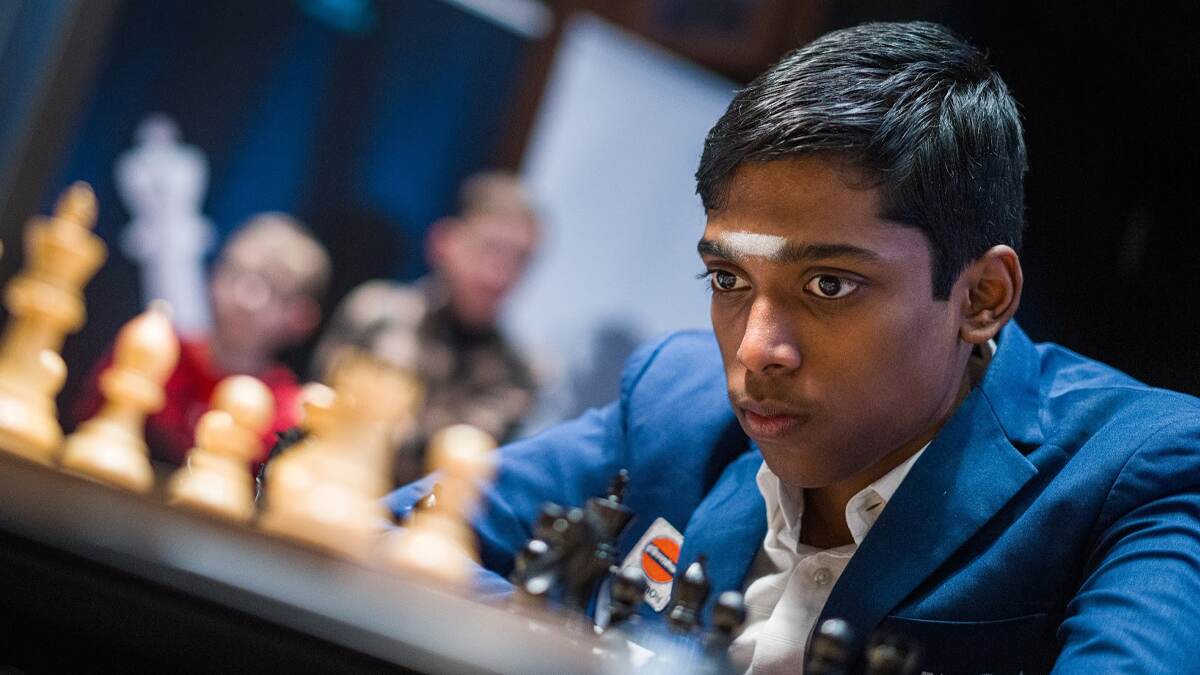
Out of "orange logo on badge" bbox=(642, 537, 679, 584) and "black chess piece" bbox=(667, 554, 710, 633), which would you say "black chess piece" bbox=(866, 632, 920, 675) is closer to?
"black chess piece" bbox=(667, 554, 710, 633)

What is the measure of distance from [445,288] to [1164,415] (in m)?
3.20

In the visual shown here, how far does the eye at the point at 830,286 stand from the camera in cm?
137

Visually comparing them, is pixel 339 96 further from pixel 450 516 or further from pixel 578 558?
pixel 578 558

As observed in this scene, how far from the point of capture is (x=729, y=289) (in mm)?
1484

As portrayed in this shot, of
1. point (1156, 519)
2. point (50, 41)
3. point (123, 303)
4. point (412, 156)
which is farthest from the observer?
point (412, 156)

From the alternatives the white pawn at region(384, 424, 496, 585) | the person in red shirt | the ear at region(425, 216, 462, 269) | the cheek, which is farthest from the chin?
the ear at region(425, 216, 462, 269)

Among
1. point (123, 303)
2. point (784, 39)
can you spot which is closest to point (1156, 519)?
point (784, 39)

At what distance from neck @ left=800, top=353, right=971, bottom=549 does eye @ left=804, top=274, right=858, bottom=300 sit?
0.27 metres

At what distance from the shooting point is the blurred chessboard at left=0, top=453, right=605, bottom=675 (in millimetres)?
907

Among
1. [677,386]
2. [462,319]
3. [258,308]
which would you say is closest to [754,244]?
[677,386]

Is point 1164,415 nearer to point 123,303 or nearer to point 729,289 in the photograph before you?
point 729,289

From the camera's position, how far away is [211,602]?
944mm

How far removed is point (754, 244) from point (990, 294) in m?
0.35

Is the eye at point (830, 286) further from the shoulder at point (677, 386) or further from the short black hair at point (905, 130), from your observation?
the shoulder at point (677, 386)
